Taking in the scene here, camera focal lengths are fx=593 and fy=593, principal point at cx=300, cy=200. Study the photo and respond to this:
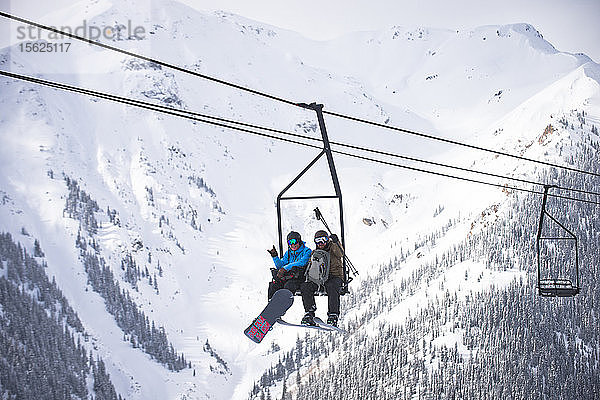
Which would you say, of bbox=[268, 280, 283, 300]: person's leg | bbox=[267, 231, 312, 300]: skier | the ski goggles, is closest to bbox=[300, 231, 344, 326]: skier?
the ski goggles

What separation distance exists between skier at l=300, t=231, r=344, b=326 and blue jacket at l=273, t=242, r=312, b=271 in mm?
394

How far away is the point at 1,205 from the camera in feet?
549

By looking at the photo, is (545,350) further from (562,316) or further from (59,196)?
(59,196)

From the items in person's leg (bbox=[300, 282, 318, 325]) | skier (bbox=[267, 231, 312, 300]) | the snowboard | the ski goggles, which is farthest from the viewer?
skier (bbox=[267, 231, 312, 300])

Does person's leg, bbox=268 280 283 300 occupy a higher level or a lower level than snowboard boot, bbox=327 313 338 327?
higher

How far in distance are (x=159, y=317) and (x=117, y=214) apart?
4045 cm

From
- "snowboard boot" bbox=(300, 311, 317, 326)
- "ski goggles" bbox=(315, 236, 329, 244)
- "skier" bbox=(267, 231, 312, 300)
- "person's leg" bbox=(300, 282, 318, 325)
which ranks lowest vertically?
"snowboard boot" bbox=(300, 311, 317, 326)

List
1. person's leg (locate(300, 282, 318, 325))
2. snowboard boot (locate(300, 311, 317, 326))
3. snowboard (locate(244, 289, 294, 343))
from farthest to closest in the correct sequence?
person's leg (locate(300, 282, 318, 325))
snowboard (locate(244, 289, 294, 343))
snowboard boot (locate(300, 311, 317, 326))

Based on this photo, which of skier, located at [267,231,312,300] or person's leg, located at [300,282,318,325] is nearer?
person's leg, located at [300,282,318,325]

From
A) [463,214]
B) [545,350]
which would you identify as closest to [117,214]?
[463,214]

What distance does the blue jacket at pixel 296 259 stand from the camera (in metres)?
12.7

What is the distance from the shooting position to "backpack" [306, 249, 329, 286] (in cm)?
Result: 1221

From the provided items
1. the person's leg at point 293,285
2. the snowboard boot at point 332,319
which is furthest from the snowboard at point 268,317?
the snowboard boot at point 332,319

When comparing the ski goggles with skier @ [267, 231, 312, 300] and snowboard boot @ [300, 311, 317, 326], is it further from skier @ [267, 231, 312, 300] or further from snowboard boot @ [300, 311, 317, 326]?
snowboard boot @ [300, 311, 317, 326]
